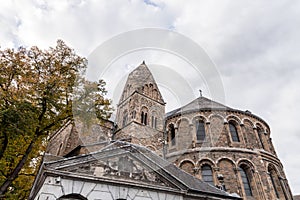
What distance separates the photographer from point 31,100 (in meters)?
12.4

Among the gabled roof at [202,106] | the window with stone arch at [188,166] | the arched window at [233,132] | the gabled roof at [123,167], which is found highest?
the gabled roof at [202,106]

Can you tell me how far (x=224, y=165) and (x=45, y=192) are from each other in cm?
1672

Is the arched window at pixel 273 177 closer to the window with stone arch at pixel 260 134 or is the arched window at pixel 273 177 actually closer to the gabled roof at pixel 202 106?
the window with stone arch at pixel 260 134

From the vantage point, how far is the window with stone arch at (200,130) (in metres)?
22.1

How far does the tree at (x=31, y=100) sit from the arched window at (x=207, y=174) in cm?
1085

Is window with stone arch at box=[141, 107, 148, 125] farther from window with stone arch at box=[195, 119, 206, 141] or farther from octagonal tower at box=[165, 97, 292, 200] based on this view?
window with stone arch at box=[195, 119, 206, 141]

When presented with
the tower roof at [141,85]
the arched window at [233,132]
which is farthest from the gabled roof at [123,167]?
the tower roof at [141,85]

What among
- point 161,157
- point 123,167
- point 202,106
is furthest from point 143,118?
point 123,167

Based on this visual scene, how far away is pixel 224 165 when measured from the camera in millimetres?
20062

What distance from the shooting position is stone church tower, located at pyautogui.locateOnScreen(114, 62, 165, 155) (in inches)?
1012

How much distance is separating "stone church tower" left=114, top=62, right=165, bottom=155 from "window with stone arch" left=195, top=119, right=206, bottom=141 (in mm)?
4735

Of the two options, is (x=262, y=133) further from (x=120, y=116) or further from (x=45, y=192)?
(x=45, y=192)

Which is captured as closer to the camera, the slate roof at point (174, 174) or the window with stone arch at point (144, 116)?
the slate roof at point (174, 174)

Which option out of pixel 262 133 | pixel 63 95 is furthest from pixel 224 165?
pixel 63 95
